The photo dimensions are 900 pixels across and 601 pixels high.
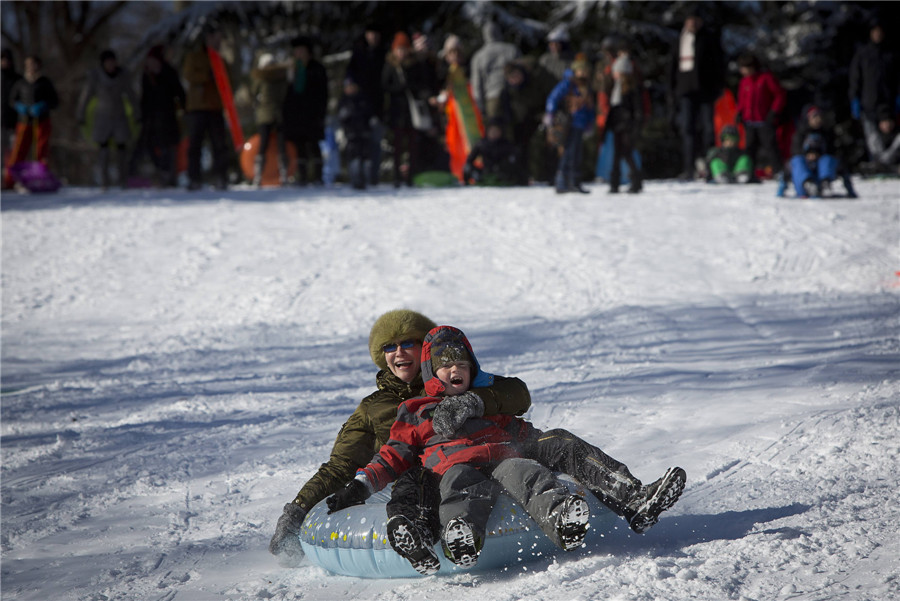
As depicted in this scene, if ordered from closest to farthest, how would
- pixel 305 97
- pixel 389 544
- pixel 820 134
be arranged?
1. pixel 389 544
2. pixel 820 134
3. pixel 305 97

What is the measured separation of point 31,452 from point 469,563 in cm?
281

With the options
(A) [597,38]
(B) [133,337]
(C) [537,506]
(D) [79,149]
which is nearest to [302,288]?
(B) [133,337]

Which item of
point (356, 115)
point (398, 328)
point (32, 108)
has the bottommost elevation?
point (398, 328)

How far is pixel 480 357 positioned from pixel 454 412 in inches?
104

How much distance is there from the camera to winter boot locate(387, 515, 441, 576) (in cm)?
271

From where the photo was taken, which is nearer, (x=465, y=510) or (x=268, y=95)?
(x=465, y=510)

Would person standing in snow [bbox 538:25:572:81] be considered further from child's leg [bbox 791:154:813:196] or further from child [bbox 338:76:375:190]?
child's leg [bbox 791:154:813:196]

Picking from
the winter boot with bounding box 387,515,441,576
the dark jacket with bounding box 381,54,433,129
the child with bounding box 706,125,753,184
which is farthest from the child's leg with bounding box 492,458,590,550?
the child with bounding box 706,125,753,184

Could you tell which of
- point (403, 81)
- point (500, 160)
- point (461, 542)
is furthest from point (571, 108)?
point (461, 542)

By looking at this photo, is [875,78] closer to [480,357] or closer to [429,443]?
[480,357]

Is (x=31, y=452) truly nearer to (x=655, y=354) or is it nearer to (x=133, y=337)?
(x=133, y=337)

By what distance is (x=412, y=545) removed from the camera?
8.87ft

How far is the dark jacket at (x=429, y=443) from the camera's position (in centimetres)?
305

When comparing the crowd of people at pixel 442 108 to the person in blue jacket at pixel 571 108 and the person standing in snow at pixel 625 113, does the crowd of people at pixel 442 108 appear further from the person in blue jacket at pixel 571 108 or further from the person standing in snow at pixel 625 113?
the person in blue jacket at pixel 571 108
